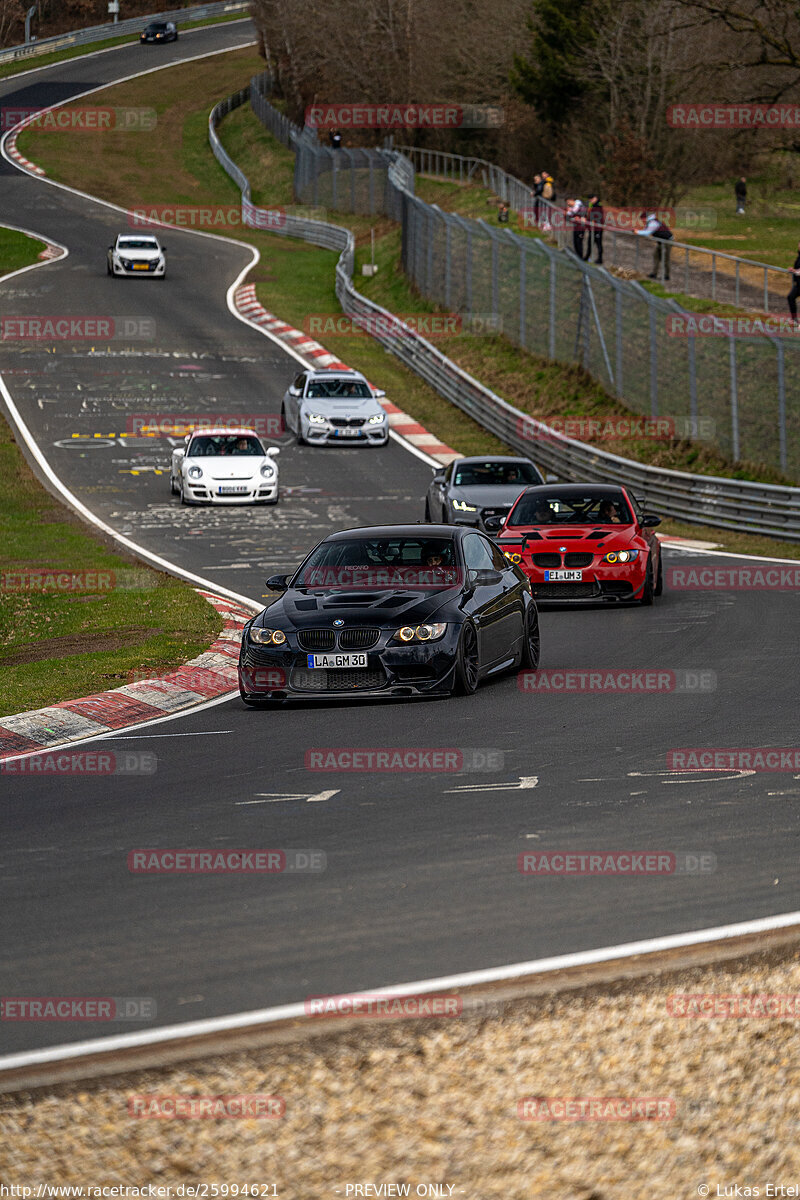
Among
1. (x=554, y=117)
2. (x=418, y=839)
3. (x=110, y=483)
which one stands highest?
(x=554, y=117)

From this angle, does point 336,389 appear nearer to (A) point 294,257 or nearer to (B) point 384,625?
(B) point 384,625

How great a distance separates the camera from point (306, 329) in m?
50.1

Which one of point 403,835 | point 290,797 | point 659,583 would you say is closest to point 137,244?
point 659,583

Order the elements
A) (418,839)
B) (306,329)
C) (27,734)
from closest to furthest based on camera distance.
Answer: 1. (418,839)
2. (27,734)
3. (306,329)

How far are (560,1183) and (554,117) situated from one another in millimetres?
63728

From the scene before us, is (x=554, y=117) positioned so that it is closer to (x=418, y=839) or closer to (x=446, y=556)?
(x=446, y=556)

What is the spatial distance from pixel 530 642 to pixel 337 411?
21781 millimetres

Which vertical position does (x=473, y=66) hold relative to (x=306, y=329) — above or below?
above

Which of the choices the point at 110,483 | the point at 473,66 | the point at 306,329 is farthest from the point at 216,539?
the point at 473,66

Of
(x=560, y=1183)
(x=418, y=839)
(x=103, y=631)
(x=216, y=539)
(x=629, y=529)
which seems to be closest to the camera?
(x=560, y=1183)

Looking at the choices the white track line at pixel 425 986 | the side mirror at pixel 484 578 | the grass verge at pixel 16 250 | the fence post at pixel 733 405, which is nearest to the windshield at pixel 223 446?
the fence post at pixel 733 405

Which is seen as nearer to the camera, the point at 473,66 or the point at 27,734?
the point at 27,734

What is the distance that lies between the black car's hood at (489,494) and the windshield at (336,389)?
1205cm

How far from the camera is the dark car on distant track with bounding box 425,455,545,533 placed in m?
23.9
